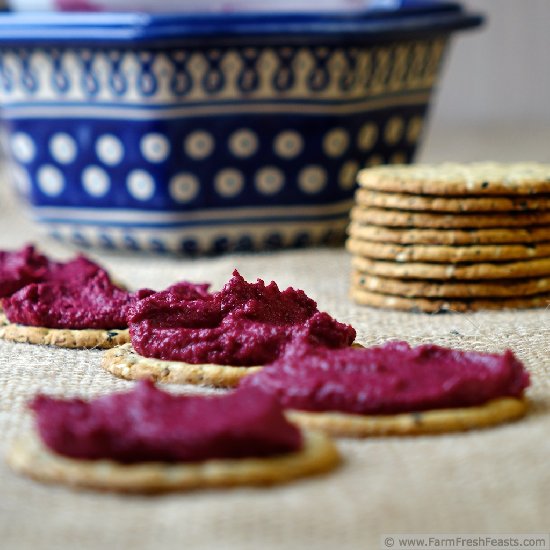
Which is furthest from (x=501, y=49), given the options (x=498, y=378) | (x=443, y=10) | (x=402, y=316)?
(x=498, y=378)

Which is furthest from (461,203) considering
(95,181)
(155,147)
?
(95,181)

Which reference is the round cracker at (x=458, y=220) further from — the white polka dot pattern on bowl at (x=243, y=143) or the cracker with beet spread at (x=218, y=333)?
the white polka dot pattern on bowl at (x=243, y=143)

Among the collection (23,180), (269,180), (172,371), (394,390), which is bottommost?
(23,180)

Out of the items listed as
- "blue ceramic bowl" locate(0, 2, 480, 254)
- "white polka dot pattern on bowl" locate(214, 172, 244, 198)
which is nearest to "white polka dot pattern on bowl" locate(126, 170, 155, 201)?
"blue ceramic bowl" locate(0, 2, 480, 254)

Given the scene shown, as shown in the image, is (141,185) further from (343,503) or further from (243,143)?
(343,503)

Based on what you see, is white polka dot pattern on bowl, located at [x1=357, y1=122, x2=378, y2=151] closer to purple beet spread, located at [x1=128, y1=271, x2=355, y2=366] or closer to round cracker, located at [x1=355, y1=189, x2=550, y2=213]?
round cracker, located at [x1=355, y1=189, x2=550, y2=213]

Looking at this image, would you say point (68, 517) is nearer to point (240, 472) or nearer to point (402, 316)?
point (240, 472)
